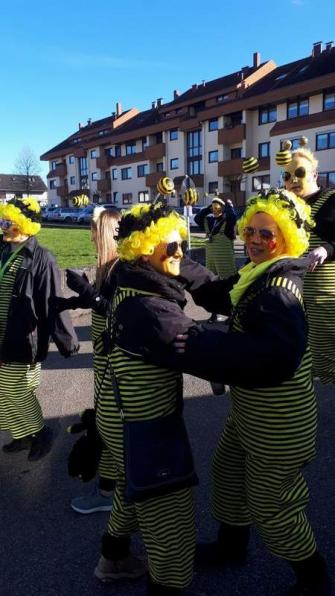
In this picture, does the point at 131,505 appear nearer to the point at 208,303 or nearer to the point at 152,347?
the point at 152,347

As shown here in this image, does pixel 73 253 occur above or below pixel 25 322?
below

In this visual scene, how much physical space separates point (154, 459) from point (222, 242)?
6.20m

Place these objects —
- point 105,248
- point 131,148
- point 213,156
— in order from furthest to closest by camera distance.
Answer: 1. point 131,148
2. point 213,156
3. point 105,248

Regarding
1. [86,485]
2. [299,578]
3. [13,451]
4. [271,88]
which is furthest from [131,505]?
[271,88]

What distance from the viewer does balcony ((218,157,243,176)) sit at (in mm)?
35750

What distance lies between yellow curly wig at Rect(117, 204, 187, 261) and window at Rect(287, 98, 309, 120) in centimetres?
3353

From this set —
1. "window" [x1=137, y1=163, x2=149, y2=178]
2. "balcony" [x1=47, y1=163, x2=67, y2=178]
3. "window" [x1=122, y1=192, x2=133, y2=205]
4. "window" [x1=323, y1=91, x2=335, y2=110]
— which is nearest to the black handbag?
"window" [x1=323, y1=91, x2=335, y2=110]

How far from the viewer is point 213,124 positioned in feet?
125

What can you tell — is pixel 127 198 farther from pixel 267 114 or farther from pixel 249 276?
pixel 249 276

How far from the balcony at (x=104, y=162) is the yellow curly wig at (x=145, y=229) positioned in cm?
4877

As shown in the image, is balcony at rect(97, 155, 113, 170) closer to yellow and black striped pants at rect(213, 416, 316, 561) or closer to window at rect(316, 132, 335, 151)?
window at rect(316, 132, 335, 151)

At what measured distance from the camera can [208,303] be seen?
256 cm

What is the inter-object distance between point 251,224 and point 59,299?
5.55 feet

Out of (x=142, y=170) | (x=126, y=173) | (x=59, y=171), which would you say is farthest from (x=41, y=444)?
(x=59, y=171)
